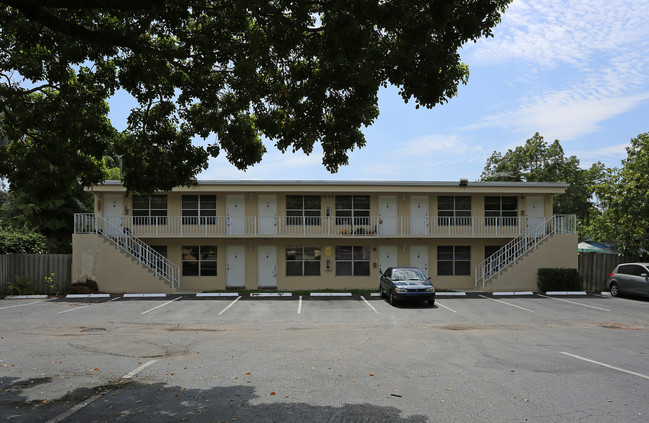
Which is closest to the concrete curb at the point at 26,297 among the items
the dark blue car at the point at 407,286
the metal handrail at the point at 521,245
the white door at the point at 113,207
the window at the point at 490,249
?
the white door at the point at 113,207

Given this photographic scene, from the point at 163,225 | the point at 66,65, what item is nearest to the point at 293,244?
the point at 163,225

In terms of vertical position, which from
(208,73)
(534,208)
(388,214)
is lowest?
(388,214)

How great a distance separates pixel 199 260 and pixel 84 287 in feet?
17.8

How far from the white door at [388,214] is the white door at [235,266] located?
289 inches

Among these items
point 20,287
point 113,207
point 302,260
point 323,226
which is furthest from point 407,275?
point 20,287

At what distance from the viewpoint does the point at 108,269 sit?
22188 mm

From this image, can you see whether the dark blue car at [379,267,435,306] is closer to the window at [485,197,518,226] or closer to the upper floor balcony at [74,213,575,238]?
the upper floor balcony at [74,213,575,238]

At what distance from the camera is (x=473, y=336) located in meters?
11.3

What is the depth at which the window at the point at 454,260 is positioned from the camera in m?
25.2

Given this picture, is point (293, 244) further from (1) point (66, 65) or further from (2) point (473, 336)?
(1) point (66, 65)

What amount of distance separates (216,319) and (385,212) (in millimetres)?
12817

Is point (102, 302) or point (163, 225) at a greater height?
point (163, 225)

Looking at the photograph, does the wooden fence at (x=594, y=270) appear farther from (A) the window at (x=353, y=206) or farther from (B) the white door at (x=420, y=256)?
(A) the window at (x=353, y=206)

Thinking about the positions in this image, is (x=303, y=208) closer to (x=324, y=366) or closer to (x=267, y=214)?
(x=267, y=214)
